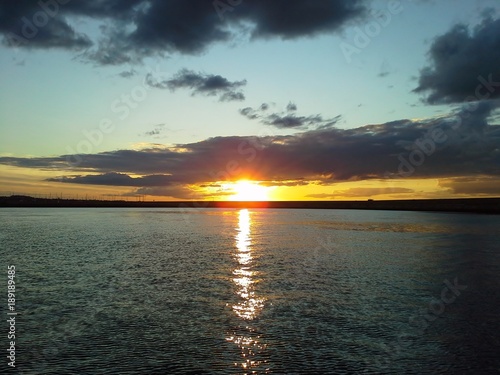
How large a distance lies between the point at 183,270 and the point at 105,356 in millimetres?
21802

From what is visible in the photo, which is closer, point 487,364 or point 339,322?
point 487,364

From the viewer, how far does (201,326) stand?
20844 millimetres

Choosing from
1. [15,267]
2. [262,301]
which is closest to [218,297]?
[262,301]

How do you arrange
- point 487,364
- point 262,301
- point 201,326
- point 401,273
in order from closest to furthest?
point 487,364 < point 201,326 < point 262,301 < point 401,273

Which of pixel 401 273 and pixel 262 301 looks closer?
pixel 262 301

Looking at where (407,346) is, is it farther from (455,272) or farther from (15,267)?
(15,267)

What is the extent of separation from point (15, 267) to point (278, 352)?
1222 inches

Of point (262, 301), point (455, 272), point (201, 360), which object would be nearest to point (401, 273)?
point (455, 272)

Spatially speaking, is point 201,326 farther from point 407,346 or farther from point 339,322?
point 407,346

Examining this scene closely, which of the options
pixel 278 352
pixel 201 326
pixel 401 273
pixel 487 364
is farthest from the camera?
pixel 401 273

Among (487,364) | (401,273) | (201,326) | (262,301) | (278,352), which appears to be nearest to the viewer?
(487,364)

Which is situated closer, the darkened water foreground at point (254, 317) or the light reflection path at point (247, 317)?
the darkened water foreground at point (254, 317)

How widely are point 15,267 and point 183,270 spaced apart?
15.2 metres

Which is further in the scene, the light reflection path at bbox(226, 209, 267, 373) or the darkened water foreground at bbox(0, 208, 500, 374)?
the light reflection path at bbox(226, 209, 267, 373)
